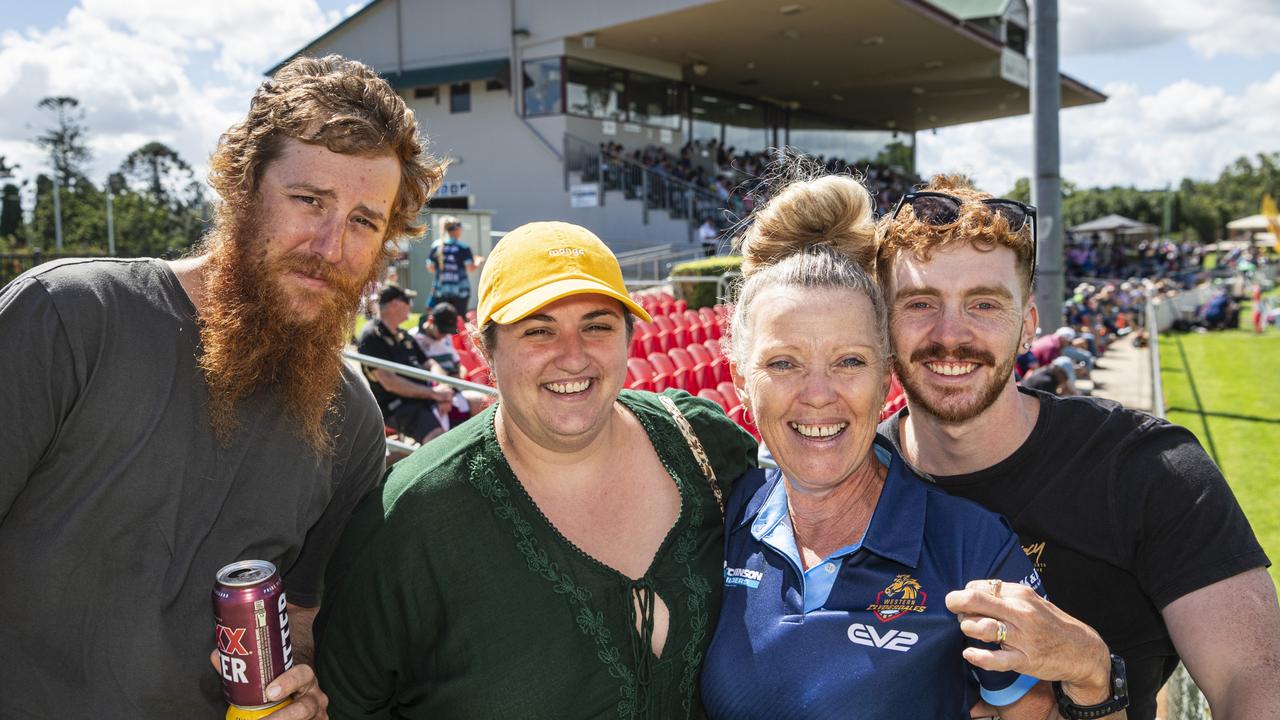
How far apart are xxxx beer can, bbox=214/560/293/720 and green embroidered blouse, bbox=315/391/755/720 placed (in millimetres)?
250

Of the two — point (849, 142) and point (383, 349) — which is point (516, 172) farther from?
point (849, 142)

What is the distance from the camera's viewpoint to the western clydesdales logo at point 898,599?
184cm

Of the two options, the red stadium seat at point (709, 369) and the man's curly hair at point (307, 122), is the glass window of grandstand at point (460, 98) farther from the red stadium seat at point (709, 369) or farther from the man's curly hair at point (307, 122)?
the man's curly hair at point (307, 122)

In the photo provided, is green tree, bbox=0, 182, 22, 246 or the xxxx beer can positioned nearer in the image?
the xxxx beer can

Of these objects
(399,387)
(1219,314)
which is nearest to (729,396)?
(399,387)

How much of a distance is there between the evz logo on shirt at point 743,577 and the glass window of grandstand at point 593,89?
22621mm

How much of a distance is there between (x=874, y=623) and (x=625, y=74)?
24.7m

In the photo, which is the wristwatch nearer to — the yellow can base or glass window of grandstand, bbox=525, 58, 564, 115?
the yellow can base

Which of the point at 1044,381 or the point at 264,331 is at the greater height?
the point at 264,331

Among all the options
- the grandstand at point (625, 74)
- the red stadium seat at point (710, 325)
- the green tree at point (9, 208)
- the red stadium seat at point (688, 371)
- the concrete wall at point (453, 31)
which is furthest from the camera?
the green tree at point (9, 208)

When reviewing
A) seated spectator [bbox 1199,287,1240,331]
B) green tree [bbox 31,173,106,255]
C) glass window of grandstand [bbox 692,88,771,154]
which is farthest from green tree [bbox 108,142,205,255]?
seated spectator [bbox 1199,287,1240,331]

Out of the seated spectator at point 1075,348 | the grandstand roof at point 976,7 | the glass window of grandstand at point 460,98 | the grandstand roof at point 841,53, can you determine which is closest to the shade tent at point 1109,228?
the grandstand roof at point 841,53

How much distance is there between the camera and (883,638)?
5.98 feet

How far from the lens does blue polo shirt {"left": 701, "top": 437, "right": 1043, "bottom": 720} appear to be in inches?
70.6
